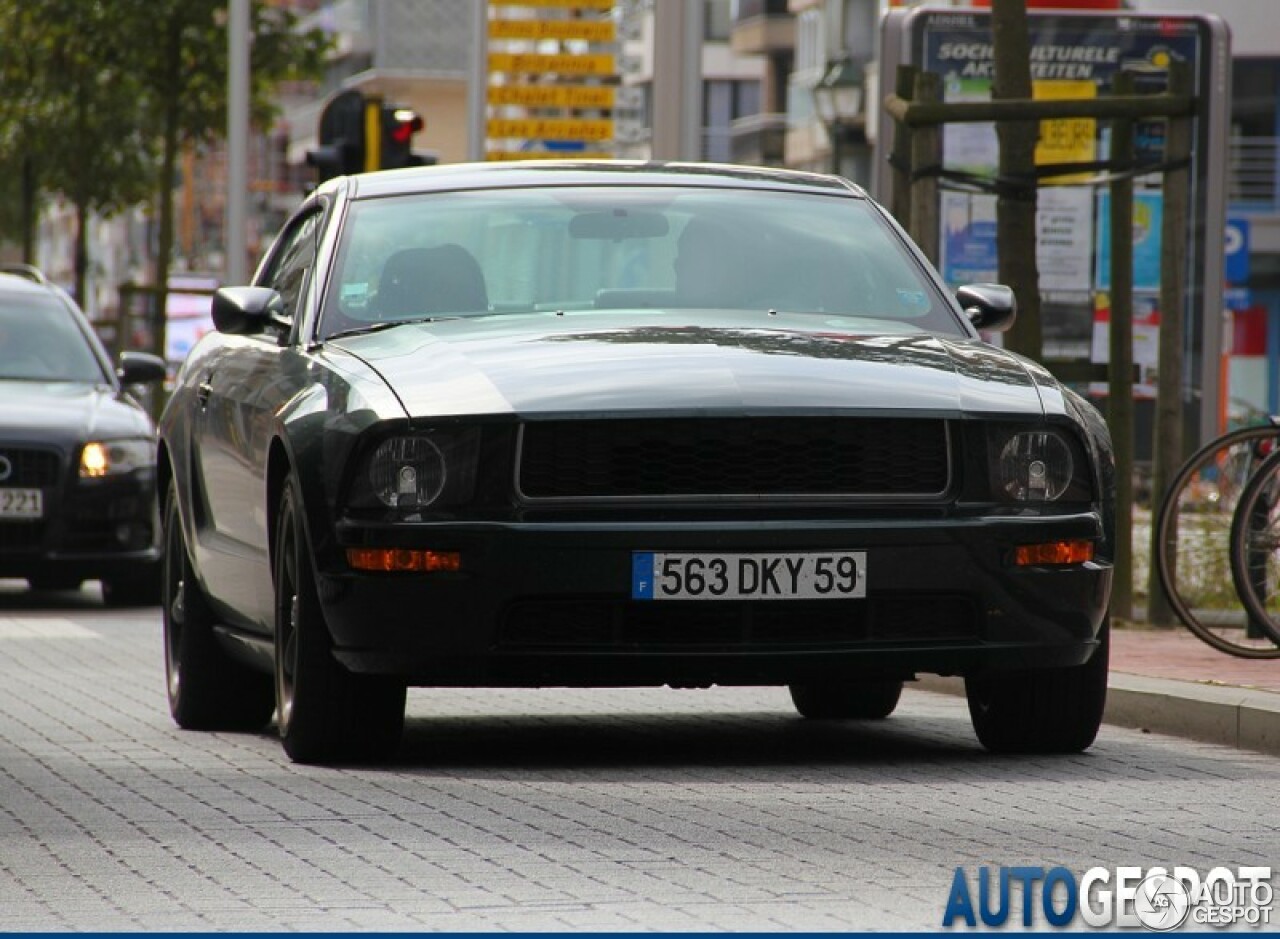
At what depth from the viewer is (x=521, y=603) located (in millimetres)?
8352

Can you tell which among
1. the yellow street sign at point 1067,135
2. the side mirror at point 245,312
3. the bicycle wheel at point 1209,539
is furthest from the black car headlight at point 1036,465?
the yellow street sign at point 1067,135

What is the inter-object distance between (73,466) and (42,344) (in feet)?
4.42

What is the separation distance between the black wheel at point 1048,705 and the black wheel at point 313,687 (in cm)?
161

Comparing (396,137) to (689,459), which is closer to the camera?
(689,459)

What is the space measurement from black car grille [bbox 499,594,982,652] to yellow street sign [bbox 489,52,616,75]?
34519 mm

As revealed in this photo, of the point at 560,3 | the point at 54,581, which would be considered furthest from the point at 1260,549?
the point at 560,3

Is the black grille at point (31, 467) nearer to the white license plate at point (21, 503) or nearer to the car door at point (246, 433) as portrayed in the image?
the white license plate at point (21, 503)

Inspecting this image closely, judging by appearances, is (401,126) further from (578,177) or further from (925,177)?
(578,177)

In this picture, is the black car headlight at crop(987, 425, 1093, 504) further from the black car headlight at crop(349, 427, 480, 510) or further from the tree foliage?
the tree foliage

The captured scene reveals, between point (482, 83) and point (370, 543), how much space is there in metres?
26.7

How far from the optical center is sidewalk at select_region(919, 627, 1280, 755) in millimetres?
9742

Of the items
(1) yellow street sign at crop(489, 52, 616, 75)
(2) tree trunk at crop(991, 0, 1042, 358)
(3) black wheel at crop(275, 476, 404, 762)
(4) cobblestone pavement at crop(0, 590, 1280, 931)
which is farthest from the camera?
(1) yellow street sign at crop(489, 52, 616, 75)

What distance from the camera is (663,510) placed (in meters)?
8.31

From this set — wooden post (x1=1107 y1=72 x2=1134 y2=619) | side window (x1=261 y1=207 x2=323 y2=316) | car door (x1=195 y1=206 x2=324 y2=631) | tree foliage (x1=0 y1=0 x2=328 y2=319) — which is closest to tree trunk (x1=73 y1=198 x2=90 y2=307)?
tree foliage (x1=0 y1=0 x2=328 y2=319)
